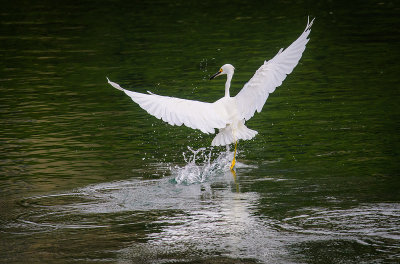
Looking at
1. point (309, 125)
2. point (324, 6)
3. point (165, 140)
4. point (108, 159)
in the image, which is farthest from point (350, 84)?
point (324, 6)

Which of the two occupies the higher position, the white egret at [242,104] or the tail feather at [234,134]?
the white egret at [242,104]

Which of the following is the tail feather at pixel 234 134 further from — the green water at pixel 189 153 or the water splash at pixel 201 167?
the green water at pixel 189 153

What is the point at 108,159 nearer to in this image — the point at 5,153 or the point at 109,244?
the point at 5,153

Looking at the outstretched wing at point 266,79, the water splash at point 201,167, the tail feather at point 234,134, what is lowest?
the water splash at point 201,167

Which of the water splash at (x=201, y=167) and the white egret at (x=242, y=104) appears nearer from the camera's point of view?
the water splash at (x=201, y=167)

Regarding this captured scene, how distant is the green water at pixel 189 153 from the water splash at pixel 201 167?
15cm

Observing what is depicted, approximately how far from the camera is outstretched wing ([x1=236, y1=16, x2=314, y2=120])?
37.7 ft

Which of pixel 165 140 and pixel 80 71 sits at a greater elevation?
pixel 80 71

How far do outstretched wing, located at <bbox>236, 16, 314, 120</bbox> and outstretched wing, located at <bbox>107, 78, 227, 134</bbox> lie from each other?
42 cm

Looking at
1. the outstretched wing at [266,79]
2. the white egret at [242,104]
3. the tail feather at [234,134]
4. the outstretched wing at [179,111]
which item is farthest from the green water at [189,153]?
the outstretched wing at [266,79]

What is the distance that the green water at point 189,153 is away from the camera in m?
7.97

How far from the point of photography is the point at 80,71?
814 inches

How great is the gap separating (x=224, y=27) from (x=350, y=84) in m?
11.2

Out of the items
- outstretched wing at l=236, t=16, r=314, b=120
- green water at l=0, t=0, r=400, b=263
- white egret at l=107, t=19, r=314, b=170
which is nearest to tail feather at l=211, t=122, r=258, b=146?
white egret at l=107, t=19, r=314, b=170
